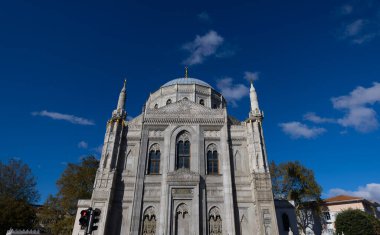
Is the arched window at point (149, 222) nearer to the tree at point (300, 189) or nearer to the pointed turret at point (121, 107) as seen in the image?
the pointed turret at point (121, 107)

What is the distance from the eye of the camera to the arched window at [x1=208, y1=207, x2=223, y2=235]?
68.7 feet

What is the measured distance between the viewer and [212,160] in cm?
2448

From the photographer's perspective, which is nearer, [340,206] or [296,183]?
[296,183]

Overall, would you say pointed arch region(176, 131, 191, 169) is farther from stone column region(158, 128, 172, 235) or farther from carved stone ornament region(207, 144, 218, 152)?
carved stone ornament region(207, 144, 218, 152)

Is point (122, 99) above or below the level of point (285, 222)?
above

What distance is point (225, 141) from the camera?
24891 millimetres

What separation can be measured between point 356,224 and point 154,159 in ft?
95.8

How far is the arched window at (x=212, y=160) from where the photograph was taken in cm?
2395

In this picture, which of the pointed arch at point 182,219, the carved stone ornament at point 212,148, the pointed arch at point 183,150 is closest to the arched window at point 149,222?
the pointed arch at point 182,219

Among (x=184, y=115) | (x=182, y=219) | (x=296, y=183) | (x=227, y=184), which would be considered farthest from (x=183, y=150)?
(x=296, y=183)

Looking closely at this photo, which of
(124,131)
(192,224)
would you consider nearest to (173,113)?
(124,131)

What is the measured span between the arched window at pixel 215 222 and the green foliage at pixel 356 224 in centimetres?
2391

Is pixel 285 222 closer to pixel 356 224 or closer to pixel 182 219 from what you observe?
pixel 182 219

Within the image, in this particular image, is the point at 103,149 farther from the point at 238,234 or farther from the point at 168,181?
the point at 238,234
